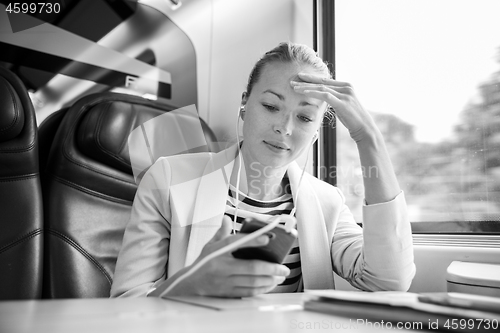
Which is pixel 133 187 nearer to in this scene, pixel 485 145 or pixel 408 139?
pixel 408 139

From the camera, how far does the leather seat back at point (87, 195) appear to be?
1.14m

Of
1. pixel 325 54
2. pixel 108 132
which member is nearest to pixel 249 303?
pixel 108 132

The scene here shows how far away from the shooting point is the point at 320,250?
1.12m

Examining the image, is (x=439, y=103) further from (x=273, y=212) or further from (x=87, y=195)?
(x=87, y=195)

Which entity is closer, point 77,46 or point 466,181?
point 466,181

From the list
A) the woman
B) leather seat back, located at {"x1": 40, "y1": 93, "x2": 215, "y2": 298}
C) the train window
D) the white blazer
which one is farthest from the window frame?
leather seat back, located at {"x1": 40, "y1": 93, "x2": 215, "y2": 298}

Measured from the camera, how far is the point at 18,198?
1089mm

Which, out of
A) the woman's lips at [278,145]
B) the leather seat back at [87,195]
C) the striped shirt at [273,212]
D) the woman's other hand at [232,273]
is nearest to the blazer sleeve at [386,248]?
the striped shirt at [273,212]

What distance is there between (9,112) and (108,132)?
0.27 meters

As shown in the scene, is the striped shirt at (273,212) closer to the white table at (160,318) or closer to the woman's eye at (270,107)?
the woman's eye at (270,107)

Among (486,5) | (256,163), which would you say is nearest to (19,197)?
(256,163)

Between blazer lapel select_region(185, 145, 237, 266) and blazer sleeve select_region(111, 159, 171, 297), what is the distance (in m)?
0.07

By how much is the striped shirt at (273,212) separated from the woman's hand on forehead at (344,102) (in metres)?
0.31

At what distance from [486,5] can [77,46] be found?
1.51 m
